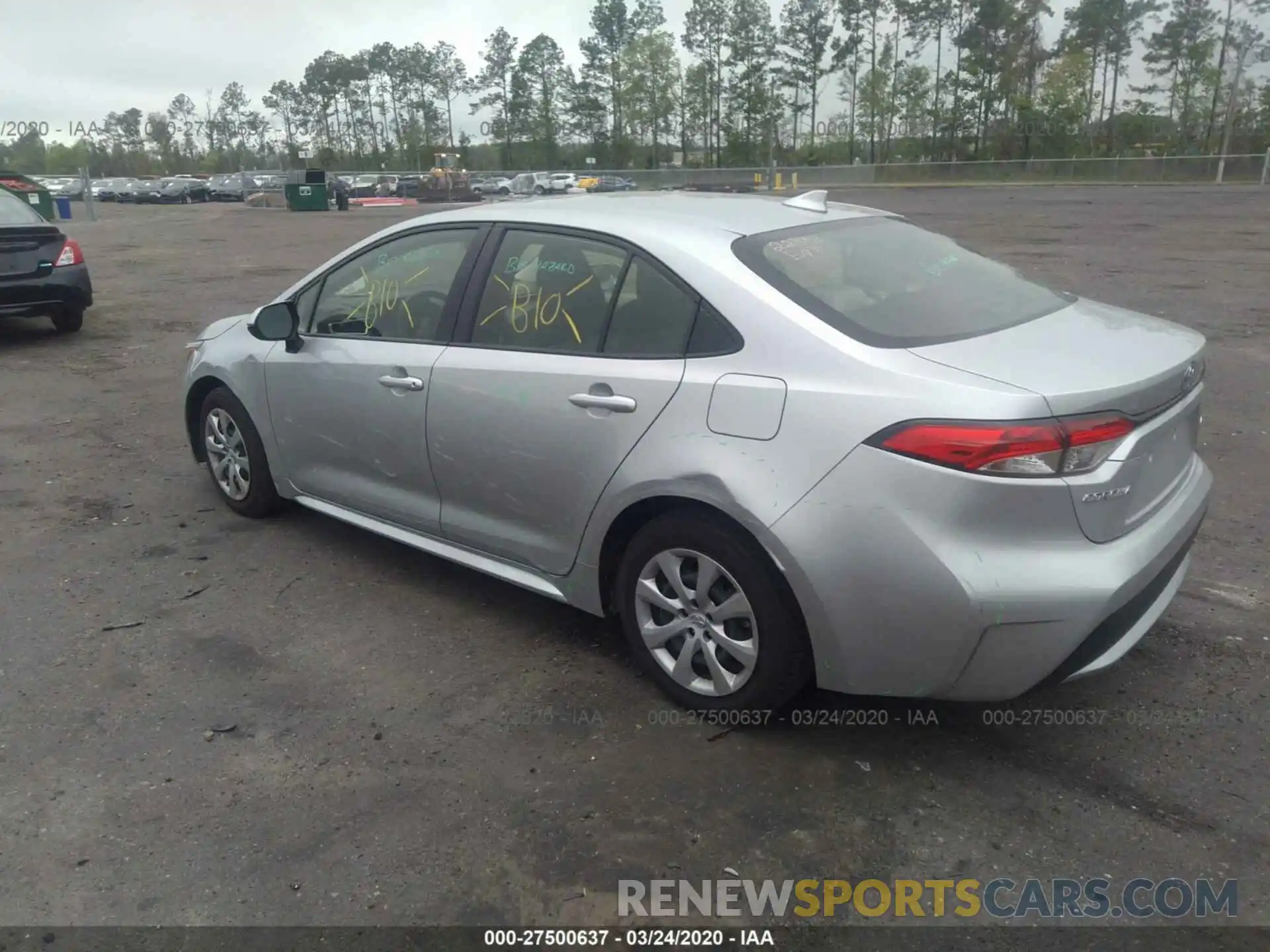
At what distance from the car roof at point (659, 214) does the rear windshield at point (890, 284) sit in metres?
0.11

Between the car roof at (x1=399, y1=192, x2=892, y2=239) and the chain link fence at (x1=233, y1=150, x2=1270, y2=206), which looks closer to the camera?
the car roof at (x1=399, y1=192, x2=892, y2=239)

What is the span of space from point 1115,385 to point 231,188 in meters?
57.0

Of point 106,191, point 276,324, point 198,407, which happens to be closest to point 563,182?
point 106,191

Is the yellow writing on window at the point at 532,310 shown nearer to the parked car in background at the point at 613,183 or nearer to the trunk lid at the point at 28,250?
the trunk lid at the point at 28,250

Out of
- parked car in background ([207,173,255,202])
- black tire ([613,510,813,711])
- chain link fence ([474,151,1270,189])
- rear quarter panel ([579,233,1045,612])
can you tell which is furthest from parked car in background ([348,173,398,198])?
black tire ([613,510,813,711])

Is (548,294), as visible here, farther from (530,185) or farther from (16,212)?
(530,185)

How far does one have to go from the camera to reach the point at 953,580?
9.01 ft

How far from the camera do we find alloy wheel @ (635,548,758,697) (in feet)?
10.4

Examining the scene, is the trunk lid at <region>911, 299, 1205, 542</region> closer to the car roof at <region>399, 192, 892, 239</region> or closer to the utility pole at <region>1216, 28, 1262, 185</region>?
the car roof at <region>399, 192, 892, 239</region>

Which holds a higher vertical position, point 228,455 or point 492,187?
point 228,455

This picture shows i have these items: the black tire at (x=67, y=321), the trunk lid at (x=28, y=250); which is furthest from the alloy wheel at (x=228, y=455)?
the black tire at (x=67, y=321)

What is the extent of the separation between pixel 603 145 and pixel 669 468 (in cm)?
8536

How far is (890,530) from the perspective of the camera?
2.80 meters

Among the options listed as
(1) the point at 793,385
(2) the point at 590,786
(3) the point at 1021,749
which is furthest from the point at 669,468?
(3) the point at 1021,749
